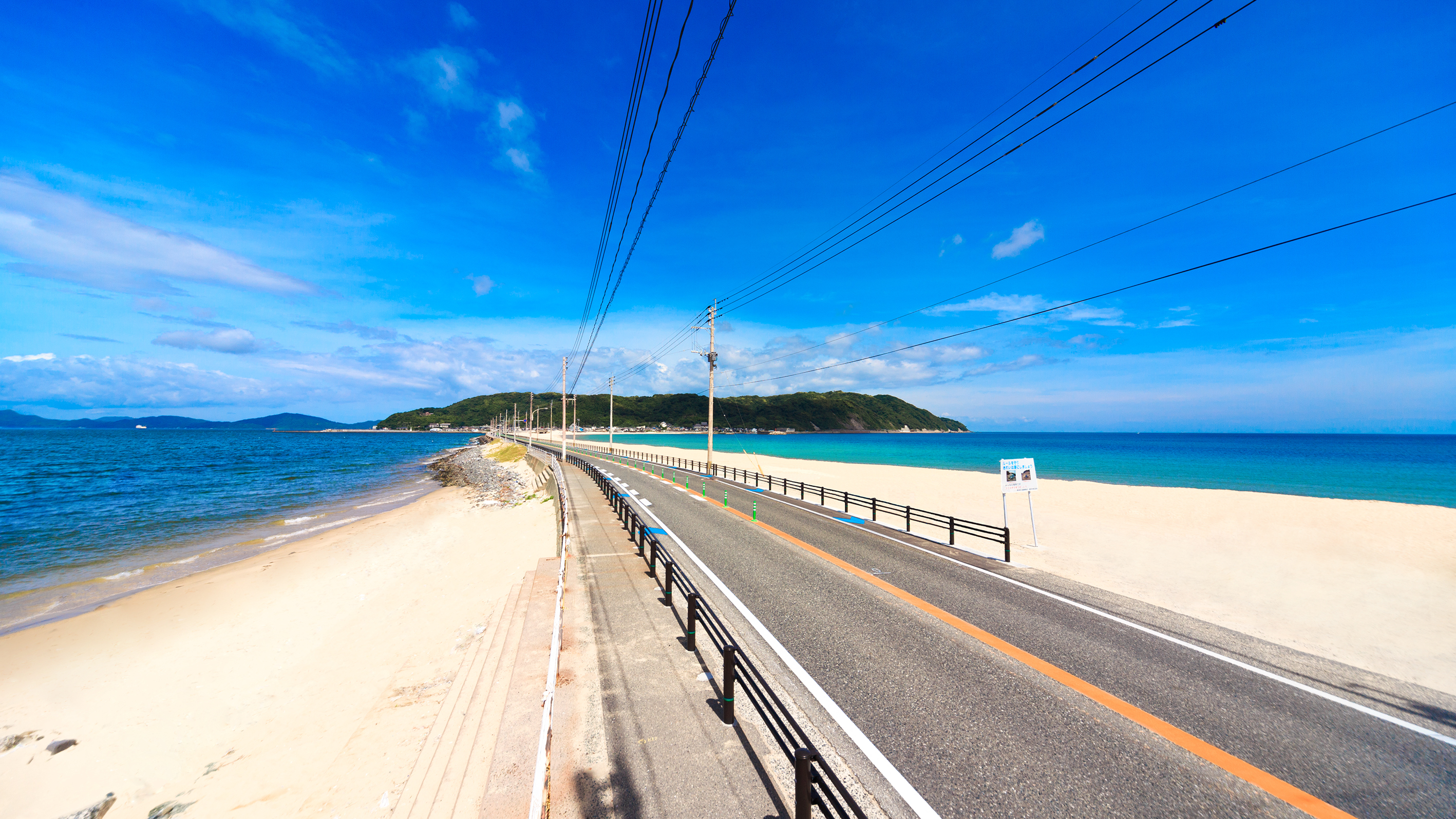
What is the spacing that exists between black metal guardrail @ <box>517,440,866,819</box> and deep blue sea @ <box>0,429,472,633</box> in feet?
60.9

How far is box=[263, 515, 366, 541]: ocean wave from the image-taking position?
23.6 m

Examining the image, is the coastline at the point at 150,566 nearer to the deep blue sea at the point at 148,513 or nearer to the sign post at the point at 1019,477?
the deep blue sea at the point at 148,513

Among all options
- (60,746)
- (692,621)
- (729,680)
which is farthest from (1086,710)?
(60,746)

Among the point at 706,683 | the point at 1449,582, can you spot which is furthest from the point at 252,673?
the point at 1449,582

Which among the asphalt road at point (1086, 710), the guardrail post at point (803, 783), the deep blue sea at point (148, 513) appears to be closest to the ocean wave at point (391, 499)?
the deep blue sea at point (148, 513)

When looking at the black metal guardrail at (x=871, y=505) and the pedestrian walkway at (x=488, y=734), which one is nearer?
the pedestrian walkway at (x=488, y=734)

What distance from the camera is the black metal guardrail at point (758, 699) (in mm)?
3922

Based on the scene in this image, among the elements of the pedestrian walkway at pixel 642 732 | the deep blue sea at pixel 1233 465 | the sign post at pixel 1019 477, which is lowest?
→ the deep blue sea at pixel 1233 465

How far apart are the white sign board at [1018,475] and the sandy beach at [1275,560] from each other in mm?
2005

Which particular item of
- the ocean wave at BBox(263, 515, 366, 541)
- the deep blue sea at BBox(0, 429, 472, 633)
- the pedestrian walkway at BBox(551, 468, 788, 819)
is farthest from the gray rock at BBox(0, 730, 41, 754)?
the ocean wave at BBox(263, 515, 366, 541)

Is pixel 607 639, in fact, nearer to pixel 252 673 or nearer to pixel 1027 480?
pixel 252 673

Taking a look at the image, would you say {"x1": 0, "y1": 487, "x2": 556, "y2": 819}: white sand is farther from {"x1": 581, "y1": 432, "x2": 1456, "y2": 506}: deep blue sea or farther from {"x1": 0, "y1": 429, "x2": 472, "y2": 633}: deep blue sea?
{"x1": 581, "y1": 432, "x2": 1456, "y2": 506}: deep blue sea

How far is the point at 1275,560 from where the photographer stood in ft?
47.6

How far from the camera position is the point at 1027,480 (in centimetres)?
1477
